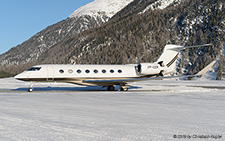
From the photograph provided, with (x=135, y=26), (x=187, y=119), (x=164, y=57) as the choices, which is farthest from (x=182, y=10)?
(x=187, y=119)

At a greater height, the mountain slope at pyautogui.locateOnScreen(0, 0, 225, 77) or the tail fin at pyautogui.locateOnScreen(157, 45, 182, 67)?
the mountain slope at pyautogui.locateOnScreen(0, 0, 225, 77)

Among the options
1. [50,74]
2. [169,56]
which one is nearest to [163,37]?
[169,56]

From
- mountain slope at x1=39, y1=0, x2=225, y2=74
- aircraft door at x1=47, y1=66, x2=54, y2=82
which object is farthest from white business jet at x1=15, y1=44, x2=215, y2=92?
mountain slope at x1=39, y1=0, x2=225, y2=74

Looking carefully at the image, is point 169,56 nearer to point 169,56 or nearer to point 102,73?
point 169,56

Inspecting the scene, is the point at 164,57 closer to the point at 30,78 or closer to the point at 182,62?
the point at 30,78

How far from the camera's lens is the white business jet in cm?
2098

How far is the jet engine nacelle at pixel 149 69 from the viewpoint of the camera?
23.8m

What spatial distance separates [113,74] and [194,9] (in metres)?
110

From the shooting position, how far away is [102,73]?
74.9ft

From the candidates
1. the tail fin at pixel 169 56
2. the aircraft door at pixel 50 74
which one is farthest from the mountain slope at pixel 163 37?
the aircraft door at pixel 50 74

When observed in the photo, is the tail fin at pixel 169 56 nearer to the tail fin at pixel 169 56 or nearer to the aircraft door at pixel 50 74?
the tail fin at pixel 169 56

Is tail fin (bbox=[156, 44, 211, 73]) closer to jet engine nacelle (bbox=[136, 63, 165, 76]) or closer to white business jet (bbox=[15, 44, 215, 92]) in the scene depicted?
white business jet (bbox=[15, 44, 215, 92])

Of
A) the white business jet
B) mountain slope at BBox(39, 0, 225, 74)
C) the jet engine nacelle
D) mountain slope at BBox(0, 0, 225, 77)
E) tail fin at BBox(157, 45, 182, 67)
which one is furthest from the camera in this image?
mountain slope at BBox(39, 0, 225, 74)

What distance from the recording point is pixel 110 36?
442 ft
